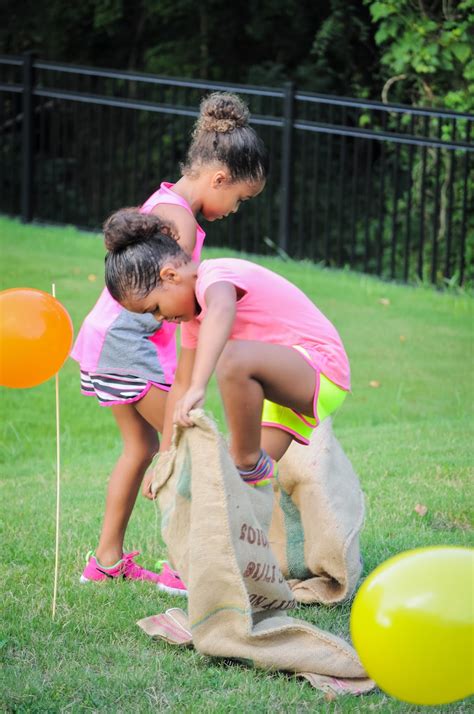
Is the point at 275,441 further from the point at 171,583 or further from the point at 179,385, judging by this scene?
the point at 171,583

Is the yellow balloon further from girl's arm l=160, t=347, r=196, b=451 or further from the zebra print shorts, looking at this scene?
the zebra print shorts

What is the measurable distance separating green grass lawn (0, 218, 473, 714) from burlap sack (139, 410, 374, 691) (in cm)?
8

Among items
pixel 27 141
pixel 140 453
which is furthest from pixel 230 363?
pixel 27 141

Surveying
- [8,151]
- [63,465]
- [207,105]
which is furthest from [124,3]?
[207,105]

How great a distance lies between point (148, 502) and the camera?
4984mm

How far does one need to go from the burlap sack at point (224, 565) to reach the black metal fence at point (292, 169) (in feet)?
19.3

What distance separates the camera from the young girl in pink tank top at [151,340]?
356 cm

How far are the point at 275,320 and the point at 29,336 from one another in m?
0.74

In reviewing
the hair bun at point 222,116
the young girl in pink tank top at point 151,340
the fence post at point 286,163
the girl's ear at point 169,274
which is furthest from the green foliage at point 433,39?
the girl's ear at point 169,274

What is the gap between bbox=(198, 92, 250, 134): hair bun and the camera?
3605 millimetres

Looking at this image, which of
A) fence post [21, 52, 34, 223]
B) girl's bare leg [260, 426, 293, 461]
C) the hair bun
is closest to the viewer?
girl's bare leg [260, 426, 293, 461]

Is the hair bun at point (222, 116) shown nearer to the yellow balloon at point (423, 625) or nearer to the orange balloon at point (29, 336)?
the orange balloon at point (29, 336)

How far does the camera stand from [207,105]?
3697 millimetres

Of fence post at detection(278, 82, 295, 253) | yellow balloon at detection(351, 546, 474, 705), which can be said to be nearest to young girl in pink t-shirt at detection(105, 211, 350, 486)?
yellow balloon at detection(351, 546, 474, 705)
